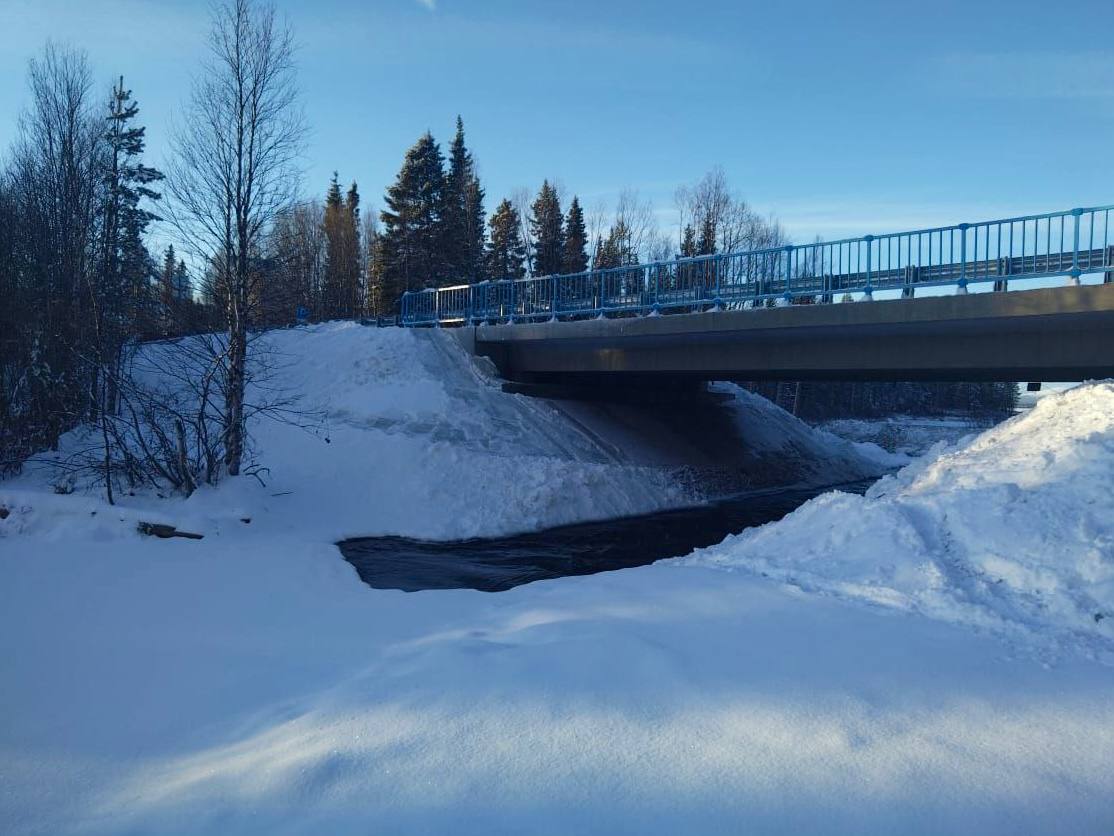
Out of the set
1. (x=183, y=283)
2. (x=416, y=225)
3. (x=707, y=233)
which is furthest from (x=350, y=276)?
(x=183, y=283)

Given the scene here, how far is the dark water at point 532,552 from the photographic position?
12.1m

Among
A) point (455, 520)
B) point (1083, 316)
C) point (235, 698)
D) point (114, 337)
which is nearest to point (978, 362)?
point (1083, 316)

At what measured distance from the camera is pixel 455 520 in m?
16.1

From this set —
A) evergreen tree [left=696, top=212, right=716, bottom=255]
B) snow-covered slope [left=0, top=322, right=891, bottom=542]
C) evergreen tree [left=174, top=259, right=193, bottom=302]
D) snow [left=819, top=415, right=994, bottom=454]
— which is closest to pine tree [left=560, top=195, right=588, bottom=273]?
evergreen tree [left=696, top=212, right=716, bottom=255]

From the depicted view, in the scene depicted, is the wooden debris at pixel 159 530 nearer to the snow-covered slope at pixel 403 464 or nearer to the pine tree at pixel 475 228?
the snow-covered slope at pixel 403 464

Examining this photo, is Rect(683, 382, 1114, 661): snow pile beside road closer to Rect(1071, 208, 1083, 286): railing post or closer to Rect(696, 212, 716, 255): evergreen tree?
Rect(1071, 208, 1083, 286): railing post

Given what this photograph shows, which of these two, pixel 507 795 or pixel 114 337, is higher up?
pixel 114 337

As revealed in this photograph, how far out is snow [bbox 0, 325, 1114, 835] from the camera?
417cm

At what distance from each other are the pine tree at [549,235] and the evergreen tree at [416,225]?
37.8 feet

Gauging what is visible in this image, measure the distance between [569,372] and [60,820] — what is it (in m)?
21.0

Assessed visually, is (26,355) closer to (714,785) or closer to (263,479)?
(263,479)

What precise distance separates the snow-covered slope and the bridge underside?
6.01 ft

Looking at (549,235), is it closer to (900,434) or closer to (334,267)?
(334,267)

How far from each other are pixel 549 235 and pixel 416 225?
1294cm
